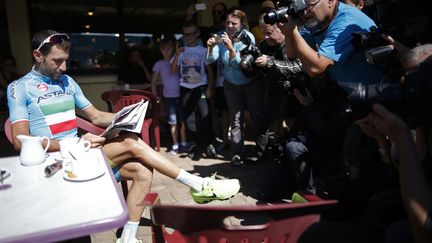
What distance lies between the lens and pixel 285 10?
234 centimetres

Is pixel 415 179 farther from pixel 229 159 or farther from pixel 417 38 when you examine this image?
pixel 229 159

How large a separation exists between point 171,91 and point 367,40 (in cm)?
282

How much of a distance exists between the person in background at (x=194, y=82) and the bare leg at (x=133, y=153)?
207cm

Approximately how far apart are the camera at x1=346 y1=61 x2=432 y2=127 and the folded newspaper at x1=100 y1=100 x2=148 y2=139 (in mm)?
1359

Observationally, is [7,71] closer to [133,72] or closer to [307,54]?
[133,72]

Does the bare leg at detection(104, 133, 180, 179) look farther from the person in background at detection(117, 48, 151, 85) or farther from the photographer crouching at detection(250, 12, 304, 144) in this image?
the person in background at detection(117, 48, 151, 85)

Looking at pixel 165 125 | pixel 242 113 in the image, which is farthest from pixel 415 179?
pixel 165 125

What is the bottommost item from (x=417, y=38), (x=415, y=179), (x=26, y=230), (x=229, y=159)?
(x=229, y=159)

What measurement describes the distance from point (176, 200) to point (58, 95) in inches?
55.3

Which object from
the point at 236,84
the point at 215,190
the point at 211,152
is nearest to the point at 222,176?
the point at 211,152

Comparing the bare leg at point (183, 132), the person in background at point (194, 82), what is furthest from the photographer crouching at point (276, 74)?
the bare leg at point (183, 132)

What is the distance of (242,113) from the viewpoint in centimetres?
400

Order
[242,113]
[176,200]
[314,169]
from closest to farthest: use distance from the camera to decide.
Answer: [314,169] → [176,200] → [242,113]

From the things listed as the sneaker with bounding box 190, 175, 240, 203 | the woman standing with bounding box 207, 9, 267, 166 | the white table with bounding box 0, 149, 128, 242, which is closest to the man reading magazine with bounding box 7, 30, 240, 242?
the sneaker with bounding box 190, 175, 240, 203
